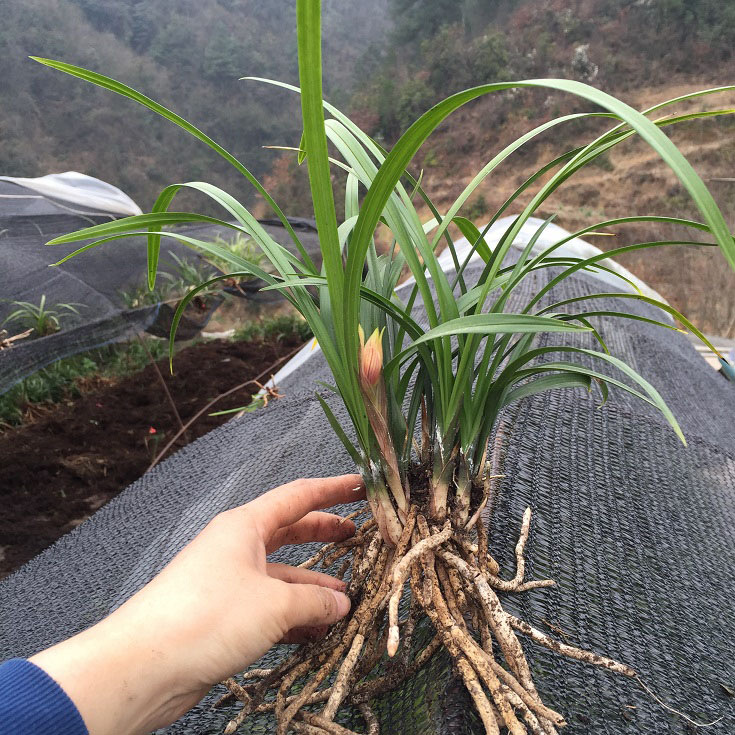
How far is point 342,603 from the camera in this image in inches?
23.2

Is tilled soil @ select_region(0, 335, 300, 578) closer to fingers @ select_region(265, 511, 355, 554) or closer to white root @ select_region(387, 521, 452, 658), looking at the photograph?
fingers @ select_region(265, 511, 355, 554)

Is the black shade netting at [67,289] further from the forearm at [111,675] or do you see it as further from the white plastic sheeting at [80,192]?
the forearm at [111,675]

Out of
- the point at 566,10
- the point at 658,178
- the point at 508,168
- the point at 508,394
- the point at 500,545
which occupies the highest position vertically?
the point at 566,10

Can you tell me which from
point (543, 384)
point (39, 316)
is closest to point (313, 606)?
point (543, 384)

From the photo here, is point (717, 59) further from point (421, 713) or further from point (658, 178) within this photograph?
point (421, 713)

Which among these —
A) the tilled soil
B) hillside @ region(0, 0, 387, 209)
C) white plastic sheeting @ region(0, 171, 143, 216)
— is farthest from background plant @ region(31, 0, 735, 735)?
hillside @ region(0, 0, 387, 209)

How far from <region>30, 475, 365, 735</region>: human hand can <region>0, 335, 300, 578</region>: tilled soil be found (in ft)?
6.10

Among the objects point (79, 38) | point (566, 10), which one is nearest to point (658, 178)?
point (566, 10)

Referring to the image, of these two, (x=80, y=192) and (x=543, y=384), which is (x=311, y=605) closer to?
(x=543, y=384)

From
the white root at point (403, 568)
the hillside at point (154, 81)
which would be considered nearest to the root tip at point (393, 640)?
the white root at point (403, 568)

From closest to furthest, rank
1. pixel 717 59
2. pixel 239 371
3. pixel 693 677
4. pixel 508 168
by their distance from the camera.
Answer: pixel 693 677 < pixel 239 371 < pixel 717 59 < pixel 508 168

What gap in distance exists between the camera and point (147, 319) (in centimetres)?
279

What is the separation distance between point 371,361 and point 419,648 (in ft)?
1.10

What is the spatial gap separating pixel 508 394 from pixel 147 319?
2.48 metres
